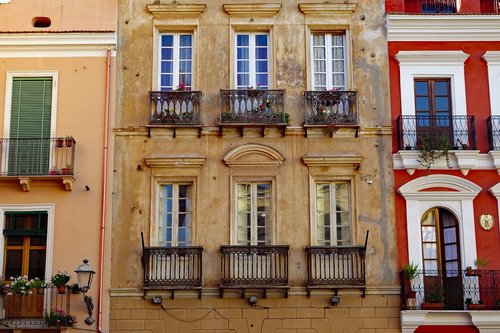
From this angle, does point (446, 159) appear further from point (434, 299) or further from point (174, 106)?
point (174, 106)

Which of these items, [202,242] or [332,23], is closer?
[202,242]

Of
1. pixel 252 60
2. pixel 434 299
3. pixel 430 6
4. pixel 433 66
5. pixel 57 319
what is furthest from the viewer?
pixel 430 6

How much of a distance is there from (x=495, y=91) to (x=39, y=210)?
1199 cm

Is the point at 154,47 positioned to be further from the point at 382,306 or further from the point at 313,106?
the point at 382,306

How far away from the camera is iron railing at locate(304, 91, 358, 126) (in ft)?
67.9

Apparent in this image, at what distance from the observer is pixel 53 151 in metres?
20.4

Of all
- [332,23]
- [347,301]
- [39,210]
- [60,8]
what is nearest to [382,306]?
[347,301]

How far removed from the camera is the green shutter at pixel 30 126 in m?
20.3

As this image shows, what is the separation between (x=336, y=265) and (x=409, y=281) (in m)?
1.80

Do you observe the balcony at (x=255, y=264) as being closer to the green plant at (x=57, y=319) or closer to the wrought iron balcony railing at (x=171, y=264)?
the wrought iron balcony railing at (x=171, y=264)

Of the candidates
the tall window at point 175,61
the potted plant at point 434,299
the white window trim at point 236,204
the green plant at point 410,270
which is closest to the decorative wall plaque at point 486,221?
the potted plant at point 434,299

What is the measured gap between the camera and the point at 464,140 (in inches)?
813

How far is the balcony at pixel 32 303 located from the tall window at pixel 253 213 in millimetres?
4490

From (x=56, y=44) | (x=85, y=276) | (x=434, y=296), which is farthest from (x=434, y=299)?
(x=56, y=44)
